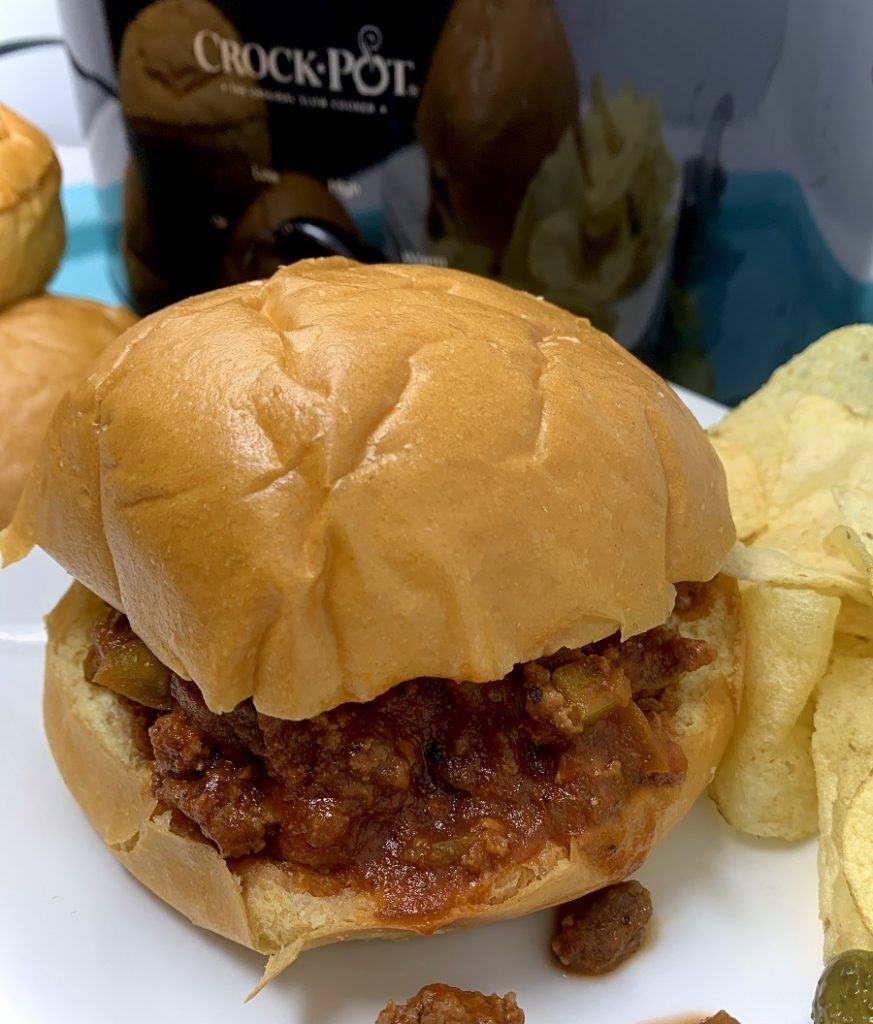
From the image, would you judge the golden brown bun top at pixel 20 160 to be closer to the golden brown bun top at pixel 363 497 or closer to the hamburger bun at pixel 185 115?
the hamburger bun at pixel 185 115

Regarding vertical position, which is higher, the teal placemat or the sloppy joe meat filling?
the sloppy joe meat filling

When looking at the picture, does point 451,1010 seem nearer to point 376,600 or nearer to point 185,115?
point 376,600

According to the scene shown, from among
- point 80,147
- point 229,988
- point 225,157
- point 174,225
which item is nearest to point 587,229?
point 225,157

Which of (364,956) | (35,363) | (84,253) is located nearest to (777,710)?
(364,956)

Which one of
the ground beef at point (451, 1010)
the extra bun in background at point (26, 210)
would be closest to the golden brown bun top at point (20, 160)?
the extra bun in background at point (26, 210)

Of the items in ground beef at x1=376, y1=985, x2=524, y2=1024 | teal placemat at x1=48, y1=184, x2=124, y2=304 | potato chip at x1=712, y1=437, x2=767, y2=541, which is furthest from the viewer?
teal placemat at x1=48, y1=184, x2=124, y2=304

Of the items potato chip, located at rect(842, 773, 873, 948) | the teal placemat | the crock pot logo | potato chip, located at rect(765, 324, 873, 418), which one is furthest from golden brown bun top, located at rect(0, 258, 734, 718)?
the teal placemat

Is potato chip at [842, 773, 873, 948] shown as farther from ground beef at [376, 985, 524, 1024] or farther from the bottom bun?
ground beef at [376, 985, 524, 1024]
